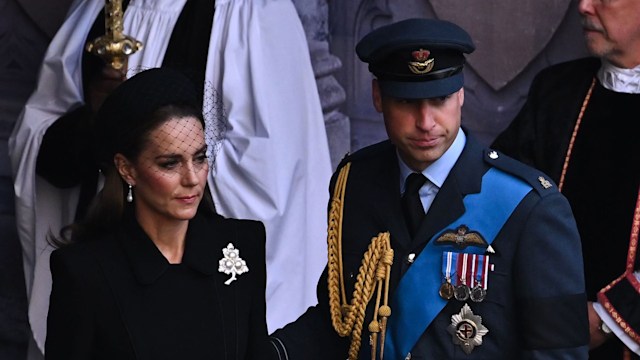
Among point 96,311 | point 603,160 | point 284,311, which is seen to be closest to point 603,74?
point 603,160

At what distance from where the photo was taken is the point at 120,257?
12.9 feet

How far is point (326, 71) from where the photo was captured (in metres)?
6.13

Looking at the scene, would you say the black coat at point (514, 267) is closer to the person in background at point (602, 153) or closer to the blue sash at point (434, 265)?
the blue sash at point (434, 265)

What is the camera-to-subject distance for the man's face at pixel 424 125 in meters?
3.70

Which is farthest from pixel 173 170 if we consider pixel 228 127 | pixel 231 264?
pixel 228 127

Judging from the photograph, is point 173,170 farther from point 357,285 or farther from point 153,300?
point 357,285

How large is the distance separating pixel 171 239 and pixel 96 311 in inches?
11.9

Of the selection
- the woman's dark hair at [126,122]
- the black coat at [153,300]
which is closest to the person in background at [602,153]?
the black coat at [153,300]

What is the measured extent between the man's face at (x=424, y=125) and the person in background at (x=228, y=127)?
1.51 m

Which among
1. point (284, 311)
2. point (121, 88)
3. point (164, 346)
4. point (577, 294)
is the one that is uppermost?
point (121, 88)

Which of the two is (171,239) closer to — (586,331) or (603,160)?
(586,331)

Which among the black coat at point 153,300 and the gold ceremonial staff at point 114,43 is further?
the gold ceremonial staff at point 114,43

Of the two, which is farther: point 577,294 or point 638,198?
point 638,198

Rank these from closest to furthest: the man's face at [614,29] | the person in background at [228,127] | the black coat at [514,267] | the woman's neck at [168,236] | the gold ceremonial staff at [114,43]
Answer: the black coat at [514,267] → the woman's neck at [168,236] → the man's face at [614,29] → the gold ceremonial staff at [114,43] → the person in background at [228,127]
